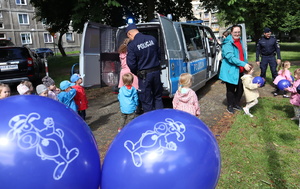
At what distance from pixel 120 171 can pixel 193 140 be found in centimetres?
58

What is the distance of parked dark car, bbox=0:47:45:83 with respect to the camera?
9.22 meters

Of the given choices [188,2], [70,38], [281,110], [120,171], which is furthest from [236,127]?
[70,38]

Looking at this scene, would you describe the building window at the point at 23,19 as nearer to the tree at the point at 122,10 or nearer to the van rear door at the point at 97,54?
the tree at the point at 122,10

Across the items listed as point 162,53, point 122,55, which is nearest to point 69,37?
point 122,55

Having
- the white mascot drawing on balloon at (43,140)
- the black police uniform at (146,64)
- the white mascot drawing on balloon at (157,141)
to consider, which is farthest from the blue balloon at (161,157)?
the black police uniform at (146,64)

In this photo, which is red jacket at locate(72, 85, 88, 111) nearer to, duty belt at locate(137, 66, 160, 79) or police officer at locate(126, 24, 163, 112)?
police officer at locate(126, 24, 163, 112)

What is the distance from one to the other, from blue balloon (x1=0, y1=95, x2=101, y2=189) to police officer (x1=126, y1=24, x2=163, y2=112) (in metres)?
2.60

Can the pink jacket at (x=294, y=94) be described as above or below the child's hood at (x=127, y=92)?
below

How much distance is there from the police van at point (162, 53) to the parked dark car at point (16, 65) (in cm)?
491

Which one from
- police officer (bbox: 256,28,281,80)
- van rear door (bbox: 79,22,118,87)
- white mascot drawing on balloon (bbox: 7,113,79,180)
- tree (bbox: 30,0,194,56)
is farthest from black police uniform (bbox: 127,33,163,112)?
tree (bbox: 30,0,194,56)

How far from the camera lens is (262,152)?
12.1ft

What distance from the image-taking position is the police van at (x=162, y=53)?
534 cm

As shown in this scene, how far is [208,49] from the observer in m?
7.68

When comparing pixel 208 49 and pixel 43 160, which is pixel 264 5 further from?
pixel 43 160
